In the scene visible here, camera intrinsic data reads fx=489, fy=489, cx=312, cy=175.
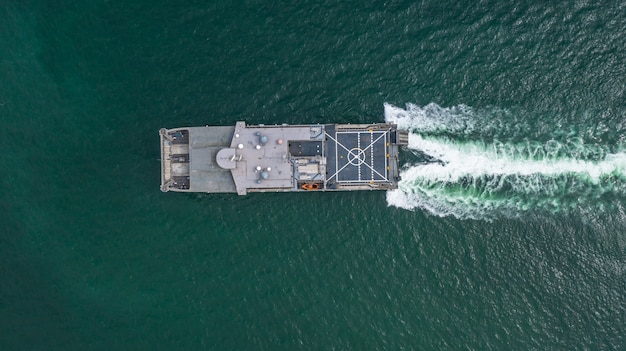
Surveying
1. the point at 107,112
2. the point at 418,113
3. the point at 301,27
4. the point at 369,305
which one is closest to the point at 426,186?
the point at 418,113

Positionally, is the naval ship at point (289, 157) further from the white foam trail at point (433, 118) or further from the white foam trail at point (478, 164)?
the white foam trail at point (478, 164)

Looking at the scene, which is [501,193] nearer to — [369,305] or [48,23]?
[369,305]

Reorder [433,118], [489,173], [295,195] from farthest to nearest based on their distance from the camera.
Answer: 1. [433,118]
2. [489,173]
3. [295,195]

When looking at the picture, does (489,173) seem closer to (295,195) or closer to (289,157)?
(295,195)

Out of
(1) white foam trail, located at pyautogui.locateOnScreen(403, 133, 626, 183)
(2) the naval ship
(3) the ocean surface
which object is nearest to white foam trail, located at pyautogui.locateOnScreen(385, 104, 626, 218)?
(1) white foam trail, located at pyautogui.locateOnScreen(403, 133, 626, 183)

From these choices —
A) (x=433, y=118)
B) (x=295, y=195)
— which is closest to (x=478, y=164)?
(x=433, y=118)

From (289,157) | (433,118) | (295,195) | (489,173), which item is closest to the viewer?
(289,157)
